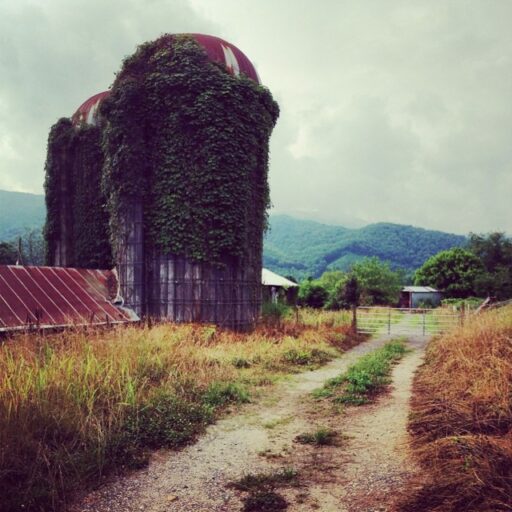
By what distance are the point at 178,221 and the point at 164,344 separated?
7.24m

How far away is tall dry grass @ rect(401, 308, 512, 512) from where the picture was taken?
379cm

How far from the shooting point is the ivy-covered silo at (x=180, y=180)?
51.6 feet

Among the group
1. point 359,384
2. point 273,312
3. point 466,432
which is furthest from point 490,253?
point 466,432

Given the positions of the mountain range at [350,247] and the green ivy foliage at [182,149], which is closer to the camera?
the green ivy foliage at [182,149]

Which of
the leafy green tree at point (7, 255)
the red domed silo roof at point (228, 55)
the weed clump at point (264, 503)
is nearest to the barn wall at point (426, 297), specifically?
the leafy green tree at point (7, 255)

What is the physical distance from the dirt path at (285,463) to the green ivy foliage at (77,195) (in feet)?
44.3

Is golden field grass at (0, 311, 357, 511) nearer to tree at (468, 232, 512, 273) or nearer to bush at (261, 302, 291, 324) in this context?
bush at (261, 302, 291, 324)

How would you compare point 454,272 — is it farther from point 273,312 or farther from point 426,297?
point 273,312

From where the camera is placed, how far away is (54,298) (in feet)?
42.0

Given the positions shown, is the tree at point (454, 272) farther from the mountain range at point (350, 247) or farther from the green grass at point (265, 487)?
the green grass at point (265, 487)

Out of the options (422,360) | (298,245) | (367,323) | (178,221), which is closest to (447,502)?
(422,360)

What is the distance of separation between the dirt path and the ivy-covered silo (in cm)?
829

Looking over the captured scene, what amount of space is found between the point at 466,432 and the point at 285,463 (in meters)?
1.98

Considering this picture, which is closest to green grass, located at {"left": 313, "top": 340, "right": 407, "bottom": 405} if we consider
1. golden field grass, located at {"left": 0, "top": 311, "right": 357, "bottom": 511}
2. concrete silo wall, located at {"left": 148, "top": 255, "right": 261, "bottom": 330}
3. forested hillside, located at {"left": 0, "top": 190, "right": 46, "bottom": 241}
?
golden field grass, located at {"left": 0, "top": 311, "right": 357, "bottom": 511}
